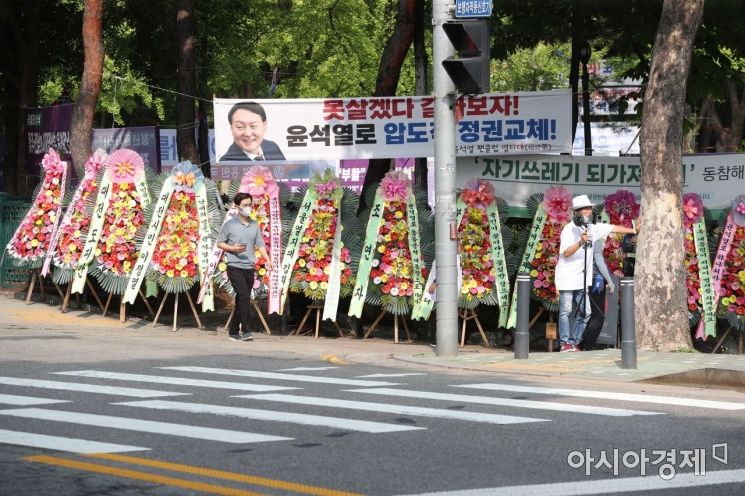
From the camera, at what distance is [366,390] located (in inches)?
471

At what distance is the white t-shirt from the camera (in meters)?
16.6

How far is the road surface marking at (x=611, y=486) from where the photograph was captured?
7.36 metres

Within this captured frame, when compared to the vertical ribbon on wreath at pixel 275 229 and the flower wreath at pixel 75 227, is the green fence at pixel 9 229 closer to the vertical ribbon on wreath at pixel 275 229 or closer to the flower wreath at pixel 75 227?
the flower wreath at pixel 75 227

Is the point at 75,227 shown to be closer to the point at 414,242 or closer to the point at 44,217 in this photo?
the point at 44,217

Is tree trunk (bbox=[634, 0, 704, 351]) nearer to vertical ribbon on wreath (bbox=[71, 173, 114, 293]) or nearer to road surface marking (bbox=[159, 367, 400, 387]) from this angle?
road surface marking (bbox=[159, 367, 400, 387])

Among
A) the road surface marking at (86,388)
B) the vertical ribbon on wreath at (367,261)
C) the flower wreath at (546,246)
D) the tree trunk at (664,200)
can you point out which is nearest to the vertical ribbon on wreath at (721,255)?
the tree trunk at (664,200)

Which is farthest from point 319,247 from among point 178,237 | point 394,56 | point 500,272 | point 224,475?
point 224,475

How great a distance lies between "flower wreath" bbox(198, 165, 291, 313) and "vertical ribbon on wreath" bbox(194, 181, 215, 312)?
0.09 meters

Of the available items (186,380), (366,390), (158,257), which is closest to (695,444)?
(366,390)

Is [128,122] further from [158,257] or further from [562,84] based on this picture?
[158,257]

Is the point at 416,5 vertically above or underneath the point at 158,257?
above

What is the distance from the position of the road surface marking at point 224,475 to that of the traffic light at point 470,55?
7.54 meters

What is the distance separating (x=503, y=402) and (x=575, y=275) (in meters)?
5.77

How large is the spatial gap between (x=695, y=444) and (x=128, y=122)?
5221 centimetres
